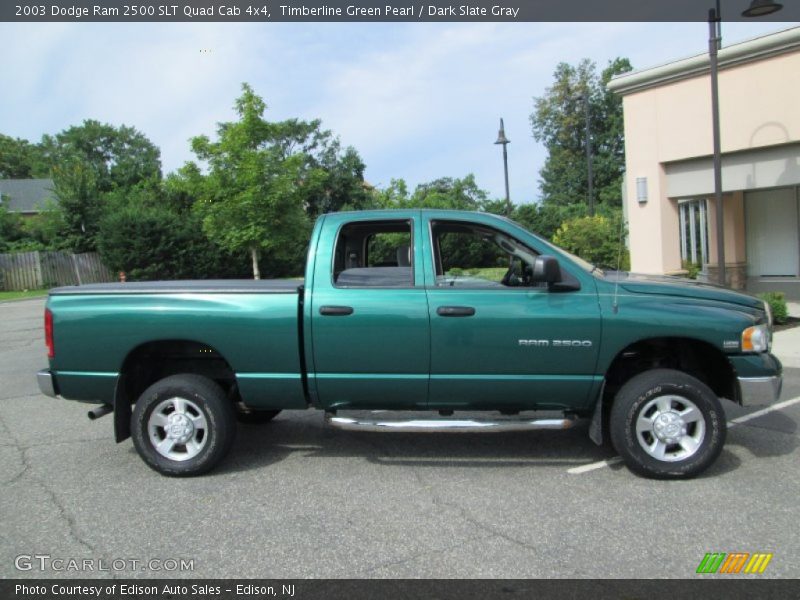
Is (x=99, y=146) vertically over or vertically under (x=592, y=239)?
over

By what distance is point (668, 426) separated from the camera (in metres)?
4.66

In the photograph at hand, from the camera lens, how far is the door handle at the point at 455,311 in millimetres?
4734

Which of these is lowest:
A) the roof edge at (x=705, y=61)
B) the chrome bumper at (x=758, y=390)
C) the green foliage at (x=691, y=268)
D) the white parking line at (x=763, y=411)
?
the white parking line at (x=763, y=411)

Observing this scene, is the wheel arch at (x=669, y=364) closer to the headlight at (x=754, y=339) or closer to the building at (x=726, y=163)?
the headlight at (x=754, y=339)

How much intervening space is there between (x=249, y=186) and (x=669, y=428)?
24796 mm

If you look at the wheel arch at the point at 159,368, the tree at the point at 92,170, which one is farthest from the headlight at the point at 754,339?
the tree at the point at 92,170

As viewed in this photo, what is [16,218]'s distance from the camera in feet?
160

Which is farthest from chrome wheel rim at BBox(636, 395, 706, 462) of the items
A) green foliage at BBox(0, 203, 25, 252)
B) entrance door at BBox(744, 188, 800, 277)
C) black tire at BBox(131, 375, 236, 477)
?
green foliage at BBox(0, 203, 25, 252)

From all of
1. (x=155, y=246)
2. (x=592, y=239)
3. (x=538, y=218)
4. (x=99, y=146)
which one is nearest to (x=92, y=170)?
(x=99, y=146)

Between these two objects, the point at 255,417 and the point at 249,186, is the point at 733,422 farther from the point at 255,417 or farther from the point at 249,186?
the point at 249,186
